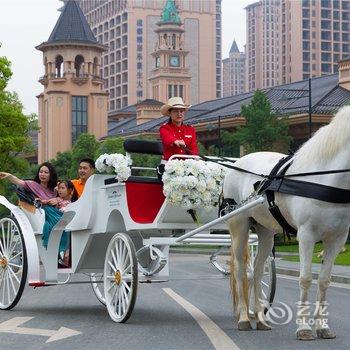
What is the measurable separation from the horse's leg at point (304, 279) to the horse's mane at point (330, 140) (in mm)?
673

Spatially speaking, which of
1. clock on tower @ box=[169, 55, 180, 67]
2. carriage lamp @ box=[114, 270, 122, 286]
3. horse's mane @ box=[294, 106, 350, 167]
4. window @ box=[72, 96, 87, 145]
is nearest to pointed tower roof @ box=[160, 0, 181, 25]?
clock on tower @ box=[169, 55, 180, 67]

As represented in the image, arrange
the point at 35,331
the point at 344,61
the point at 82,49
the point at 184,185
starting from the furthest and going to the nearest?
the point at 82,49
the point at 344,61
the point at 184,185
the point at 35,331

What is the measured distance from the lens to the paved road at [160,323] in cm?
911

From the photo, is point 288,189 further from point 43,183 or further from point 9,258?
point 43,183

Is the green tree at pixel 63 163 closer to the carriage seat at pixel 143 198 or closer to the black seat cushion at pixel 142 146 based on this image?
the black seat cushion at pixel 142 146

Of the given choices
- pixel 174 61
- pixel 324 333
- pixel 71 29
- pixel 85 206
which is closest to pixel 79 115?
pixel 71 29

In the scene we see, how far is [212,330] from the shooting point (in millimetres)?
10016

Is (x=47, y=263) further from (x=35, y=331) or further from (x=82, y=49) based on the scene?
(x=82, y=49)

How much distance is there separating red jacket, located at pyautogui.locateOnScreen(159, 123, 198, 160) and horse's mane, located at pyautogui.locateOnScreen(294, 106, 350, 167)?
2.17 m

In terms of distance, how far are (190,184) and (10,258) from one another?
127 inches

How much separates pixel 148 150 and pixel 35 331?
250 cm

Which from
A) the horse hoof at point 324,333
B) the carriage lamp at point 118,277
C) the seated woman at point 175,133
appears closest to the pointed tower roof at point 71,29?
the seated woman at point 175,133

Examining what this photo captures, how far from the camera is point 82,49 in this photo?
432 ft

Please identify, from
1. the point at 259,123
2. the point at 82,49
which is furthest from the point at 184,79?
the point at 259,123
